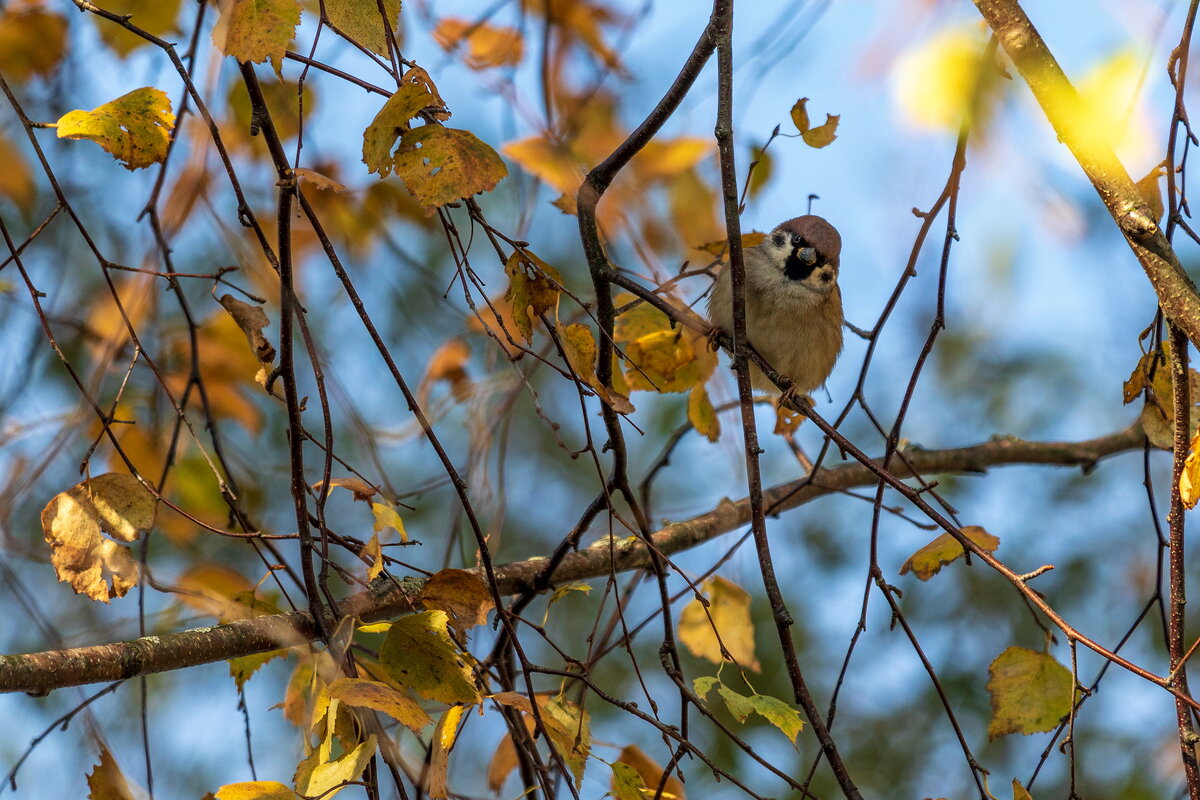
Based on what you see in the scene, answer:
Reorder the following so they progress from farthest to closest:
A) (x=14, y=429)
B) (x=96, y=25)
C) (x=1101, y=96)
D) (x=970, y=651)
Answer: (x=970, y=651) → (x=96, y=25) → (x=14, y=429) → (x=1101, y=96)

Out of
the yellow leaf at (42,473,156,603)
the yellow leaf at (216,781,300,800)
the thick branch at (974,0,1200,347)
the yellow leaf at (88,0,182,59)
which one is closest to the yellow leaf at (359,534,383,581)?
the yellow leaf at (216,781,300,800)

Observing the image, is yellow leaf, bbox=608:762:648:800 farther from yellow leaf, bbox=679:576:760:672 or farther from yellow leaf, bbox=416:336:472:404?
yellow leaf, bbox=416:336:472:404

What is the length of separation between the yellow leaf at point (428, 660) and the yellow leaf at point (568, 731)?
0.41 ft

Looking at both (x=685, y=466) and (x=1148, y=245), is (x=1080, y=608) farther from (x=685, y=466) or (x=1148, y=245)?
(x=1148, y=245)

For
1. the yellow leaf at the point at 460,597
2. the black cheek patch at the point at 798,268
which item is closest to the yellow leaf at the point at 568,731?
the yellow leaf at the point at 460,597

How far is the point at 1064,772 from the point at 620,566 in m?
2.83

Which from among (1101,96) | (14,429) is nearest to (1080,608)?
(1101,96)

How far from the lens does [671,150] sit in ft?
9.65

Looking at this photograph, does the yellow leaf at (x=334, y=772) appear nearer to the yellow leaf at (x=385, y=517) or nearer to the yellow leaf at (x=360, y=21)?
the yellow leaf at (x=385, y=517)

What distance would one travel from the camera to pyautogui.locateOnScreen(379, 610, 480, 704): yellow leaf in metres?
1.51

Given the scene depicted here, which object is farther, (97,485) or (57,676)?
(97,485)

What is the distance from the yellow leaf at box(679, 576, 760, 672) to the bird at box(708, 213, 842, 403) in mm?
967

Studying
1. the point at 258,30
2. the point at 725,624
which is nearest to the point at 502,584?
the point at 725,624

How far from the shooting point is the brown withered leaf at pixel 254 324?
5.46 feet
